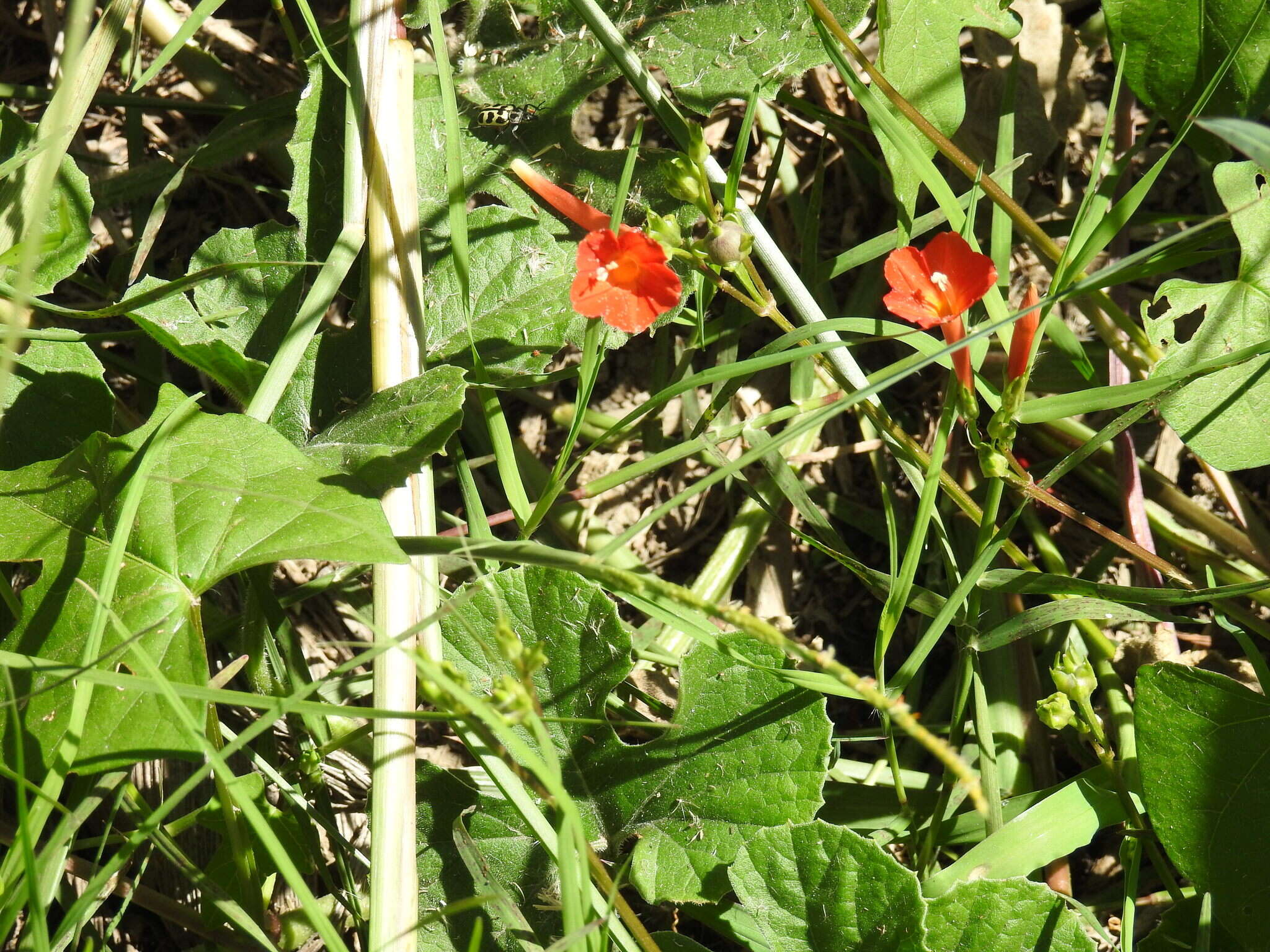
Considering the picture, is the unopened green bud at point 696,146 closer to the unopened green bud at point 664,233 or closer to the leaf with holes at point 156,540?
the unopened green bud at point 664,233

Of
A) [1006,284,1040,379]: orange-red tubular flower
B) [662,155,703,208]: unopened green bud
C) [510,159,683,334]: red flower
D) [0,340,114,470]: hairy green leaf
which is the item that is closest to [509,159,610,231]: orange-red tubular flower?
[510,159,683,334]: red flower

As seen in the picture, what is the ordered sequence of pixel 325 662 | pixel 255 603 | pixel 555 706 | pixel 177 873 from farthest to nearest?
pixel 325 662 < pixel 177 873 < pixel 255 603 < pixel 555 706

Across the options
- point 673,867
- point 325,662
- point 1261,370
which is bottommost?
point 673,867

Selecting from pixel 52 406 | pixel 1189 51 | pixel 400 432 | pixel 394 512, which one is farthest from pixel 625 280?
pixel 1189 51

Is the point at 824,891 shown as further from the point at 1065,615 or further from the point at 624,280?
the point at 624,280

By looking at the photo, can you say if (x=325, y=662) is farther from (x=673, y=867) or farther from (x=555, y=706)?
(x=673, y=867)

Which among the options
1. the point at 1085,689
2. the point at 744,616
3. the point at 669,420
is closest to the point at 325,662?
the point at 669,420

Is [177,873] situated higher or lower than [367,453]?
lower
